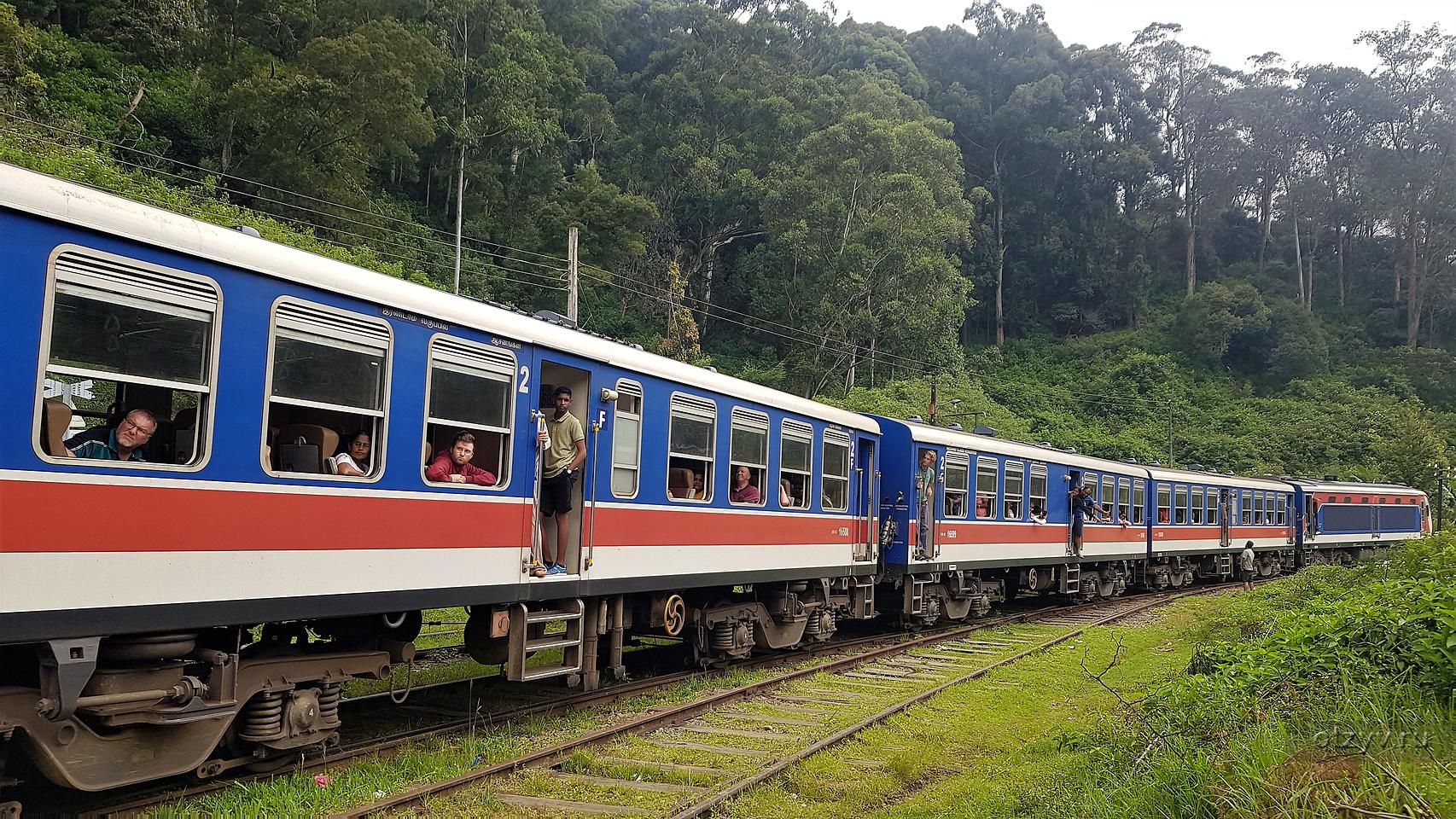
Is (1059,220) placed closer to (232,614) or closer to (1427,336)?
(1427,336)

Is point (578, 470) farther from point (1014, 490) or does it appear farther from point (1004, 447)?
point (1014, 490)

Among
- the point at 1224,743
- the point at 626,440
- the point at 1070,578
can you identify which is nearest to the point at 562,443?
the point at 626,440

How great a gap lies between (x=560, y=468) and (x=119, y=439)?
13.4 ft

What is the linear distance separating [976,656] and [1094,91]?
77865 millimetres

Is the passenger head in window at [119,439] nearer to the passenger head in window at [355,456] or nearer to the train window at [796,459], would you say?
the passenger head in window at [355,456]

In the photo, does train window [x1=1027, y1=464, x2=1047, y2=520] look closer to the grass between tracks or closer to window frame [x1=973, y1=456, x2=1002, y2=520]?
window frame [x1=973, y1=456, x2=1002, y2=520]

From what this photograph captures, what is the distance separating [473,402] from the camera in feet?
27.0

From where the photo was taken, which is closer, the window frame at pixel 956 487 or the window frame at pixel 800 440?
the window frame at pixel 800 440

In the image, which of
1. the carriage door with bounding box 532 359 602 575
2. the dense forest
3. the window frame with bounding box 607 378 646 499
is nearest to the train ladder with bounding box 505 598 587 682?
the carriage door with bounding box 532 359 602 575

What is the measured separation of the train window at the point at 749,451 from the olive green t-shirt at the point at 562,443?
2.92 metres

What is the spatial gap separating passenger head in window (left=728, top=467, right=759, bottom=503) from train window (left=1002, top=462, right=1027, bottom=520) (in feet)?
29.3

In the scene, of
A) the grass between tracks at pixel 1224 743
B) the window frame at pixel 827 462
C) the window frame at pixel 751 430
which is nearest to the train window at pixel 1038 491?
the window frame at pixel 827 462

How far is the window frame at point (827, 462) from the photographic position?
46.9ft

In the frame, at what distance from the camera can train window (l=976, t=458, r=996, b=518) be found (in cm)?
1900
